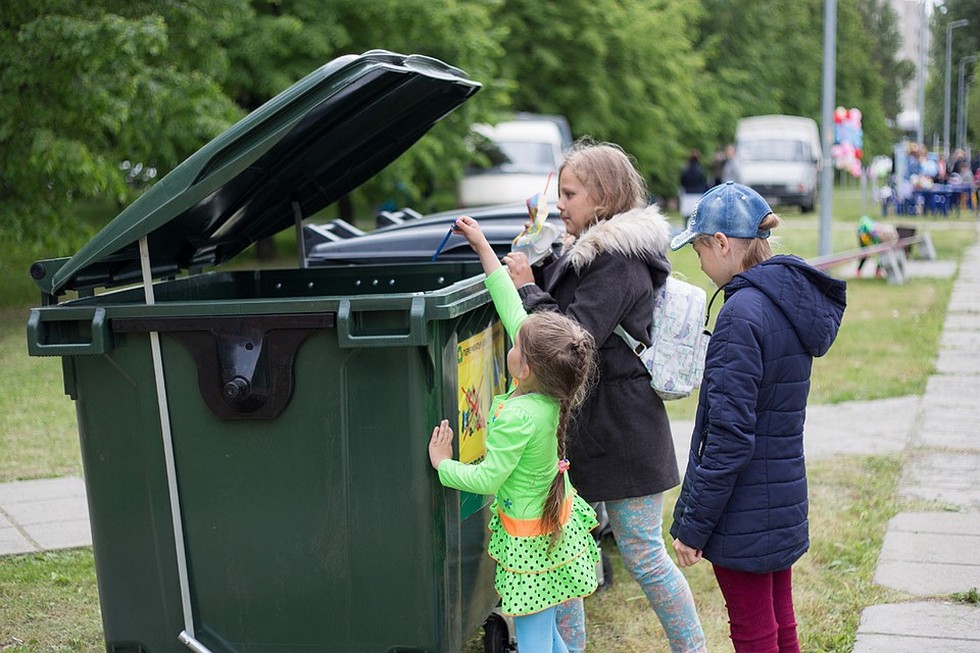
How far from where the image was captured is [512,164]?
860 inches

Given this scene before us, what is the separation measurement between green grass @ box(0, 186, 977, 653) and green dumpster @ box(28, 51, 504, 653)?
1111 mm

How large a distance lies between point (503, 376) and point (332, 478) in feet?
3.73

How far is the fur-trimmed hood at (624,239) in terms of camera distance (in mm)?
3457

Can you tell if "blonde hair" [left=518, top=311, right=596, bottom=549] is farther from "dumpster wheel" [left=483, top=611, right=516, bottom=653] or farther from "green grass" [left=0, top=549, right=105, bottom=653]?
"green grass" [left=0, top=549, right=105, bottom=653]

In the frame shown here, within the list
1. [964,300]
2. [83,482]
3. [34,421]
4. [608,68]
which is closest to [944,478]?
[83,482]

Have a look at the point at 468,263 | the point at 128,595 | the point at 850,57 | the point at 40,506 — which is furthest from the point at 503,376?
the point at 850,57

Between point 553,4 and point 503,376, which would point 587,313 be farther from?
point 553,4

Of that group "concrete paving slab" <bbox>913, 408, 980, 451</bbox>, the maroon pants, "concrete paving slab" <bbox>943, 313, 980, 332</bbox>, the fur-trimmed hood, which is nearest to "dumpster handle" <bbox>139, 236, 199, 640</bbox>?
the fur-trimmed hood

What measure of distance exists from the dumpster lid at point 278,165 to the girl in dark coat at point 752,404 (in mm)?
1105

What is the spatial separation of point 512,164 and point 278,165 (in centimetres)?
1802

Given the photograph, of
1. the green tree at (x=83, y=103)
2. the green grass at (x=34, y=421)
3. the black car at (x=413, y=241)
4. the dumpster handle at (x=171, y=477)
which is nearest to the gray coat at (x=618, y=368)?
the dumpster handle at (x=171, y=477)

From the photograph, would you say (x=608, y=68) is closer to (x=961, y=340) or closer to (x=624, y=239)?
(x=961, y=340)

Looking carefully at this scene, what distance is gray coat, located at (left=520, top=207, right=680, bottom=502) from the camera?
347cm

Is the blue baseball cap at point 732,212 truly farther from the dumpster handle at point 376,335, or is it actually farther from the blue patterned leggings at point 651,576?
the blue patterned leggings at point 651,576
